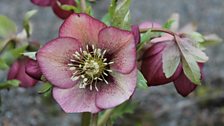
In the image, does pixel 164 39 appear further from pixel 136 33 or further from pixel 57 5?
pixel 57 5

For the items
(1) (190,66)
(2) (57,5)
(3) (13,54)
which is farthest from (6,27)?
(1) (190,66)

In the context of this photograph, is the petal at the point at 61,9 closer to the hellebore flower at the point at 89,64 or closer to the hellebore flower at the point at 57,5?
the hellebore flower at the point at 57,5

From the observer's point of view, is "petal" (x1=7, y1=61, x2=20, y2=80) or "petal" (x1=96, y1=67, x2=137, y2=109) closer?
"petal" (x1=96, y1=67, x2=137, y2=109)

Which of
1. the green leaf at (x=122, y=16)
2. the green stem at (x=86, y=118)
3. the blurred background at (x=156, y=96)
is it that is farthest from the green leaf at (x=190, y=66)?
the blurred background at (x=156, y=96)

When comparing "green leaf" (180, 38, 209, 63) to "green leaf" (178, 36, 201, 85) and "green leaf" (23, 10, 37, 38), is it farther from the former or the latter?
"green leaf" (23, 10, 37, 38)

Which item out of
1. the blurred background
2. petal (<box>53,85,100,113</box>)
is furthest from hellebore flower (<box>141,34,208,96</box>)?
the blurred background

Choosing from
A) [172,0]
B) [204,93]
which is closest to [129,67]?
[204,93]

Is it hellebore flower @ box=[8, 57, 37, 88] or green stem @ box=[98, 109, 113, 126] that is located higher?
hellebore flower @ box=[8, 57, 37, 88]

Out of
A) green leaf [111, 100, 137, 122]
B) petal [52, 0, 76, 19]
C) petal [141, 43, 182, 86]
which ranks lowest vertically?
green leaf [111, 100, 137, 122]
